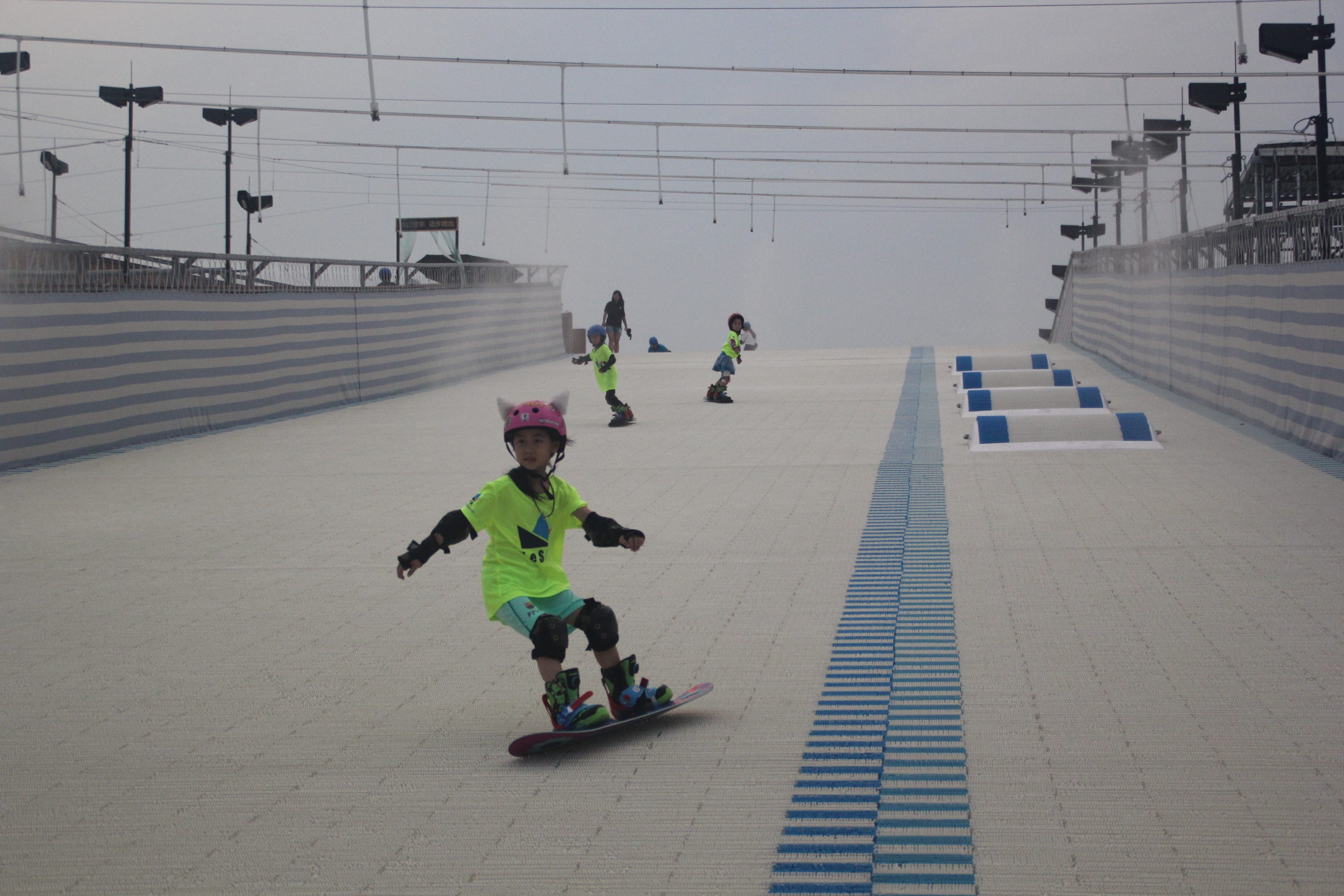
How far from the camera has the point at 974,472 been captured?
10297mm

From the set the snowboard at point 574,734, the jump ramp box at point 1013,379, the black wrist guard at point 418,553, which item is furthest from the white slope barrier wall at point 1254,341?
the black wrist guard at point 418,553

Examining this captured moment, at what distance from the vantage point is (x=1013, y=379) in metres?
17.8

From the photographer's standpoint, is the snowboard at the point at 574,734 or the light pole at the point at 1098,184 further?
the light pole at the point at 1098,184

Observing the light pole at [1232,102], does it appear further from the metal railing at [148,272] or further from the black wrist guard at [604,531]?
the black wrist guard at [604,531]

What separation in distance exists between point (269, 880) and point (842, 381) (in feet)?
58.1

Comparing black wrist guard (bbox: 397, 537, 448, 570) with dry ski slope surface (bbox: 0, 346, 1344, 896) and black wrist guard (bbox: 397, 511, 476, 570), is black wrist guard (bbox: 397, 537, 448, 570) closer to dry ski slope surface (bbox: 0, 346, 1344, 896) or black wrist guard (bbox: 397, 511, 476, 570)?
black wrist guard (bbox: 397, 511, 476, 570)

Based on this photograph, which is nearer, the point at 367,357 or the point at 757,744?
the point at 757,744

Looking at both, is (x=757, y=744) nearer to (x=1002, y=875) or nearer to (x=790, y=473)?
(x=1002, y=875)

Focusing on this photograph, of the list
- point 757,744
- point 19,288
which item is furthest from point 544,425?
point 19,288

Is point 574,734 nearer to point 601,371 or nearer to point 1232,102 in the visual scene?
point 601,371

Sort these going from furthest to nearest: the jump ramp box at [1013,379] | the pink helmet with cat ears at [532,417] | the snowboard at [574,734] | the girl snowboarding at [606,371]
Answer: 1. the jump ramp box at [1013,379]
2. the girl snowboarding at [606,371]
3. the pink helmet with cat ears at [532,417]
4. the snowboard at [574,734]

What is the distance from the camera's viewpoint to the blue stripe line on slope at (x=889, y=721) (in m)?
3.36

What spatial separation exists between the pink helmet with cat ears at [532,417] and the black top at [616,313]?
26281mm

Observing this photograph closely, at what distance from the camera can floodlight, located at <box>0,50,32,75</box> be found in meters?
18.5
